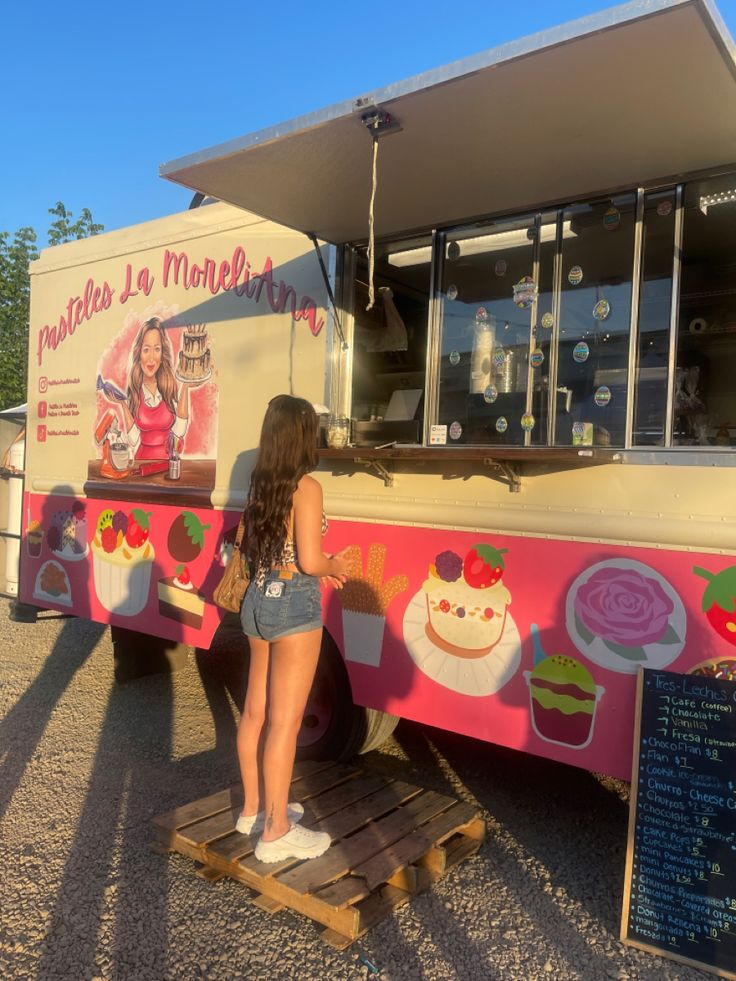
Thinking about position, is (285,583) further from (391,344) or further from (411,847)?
(391,344)

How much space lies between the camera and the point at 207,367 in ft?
14.3

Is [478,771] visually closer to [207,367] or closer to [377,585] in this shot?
[377,585]

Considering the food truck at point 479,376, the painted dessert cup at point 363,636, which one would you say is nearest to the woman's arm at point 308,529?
the food truck at point 479,376

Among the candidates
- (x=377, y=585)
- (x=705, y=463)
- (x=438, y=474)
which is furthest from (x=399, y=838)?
(x=705, y=463)

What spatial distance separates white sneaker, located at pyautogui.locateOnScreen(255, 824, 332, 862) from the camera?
2838 millimetres

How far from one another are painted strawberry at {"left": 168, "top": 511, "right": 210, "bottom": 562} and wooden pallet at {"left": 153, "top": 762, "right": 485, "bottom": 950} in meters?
1.35

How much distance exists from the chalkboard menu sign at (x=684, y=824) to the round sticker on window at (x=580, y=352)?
53.0 inches

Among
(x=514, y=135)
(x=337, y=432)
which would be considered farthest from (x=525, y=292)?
(x=337, y=432)

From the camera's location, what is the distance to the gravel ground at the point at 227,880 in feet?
8.27

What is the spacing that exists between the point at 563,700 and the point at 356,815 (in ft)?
3.29

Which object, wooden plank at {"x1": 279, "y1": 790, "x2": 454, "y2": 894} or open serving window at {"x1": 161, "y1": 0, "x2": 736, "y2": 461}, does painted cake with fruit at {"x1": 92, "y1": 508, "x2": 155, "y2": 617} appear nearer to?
open serving window at {"x1": 161, "y1": 0, "x2": 736, "y2": 461}

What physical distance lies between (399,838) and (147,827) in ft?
3.80

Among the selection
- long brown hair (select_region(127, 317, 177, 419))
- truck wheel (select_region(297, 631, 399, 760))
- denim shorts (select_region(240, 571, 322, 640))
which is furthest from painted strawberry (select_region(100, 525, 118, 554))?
denim shorts (select_region(240, 571, 322, 640))

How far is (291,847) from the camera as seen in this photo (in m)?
2.85
